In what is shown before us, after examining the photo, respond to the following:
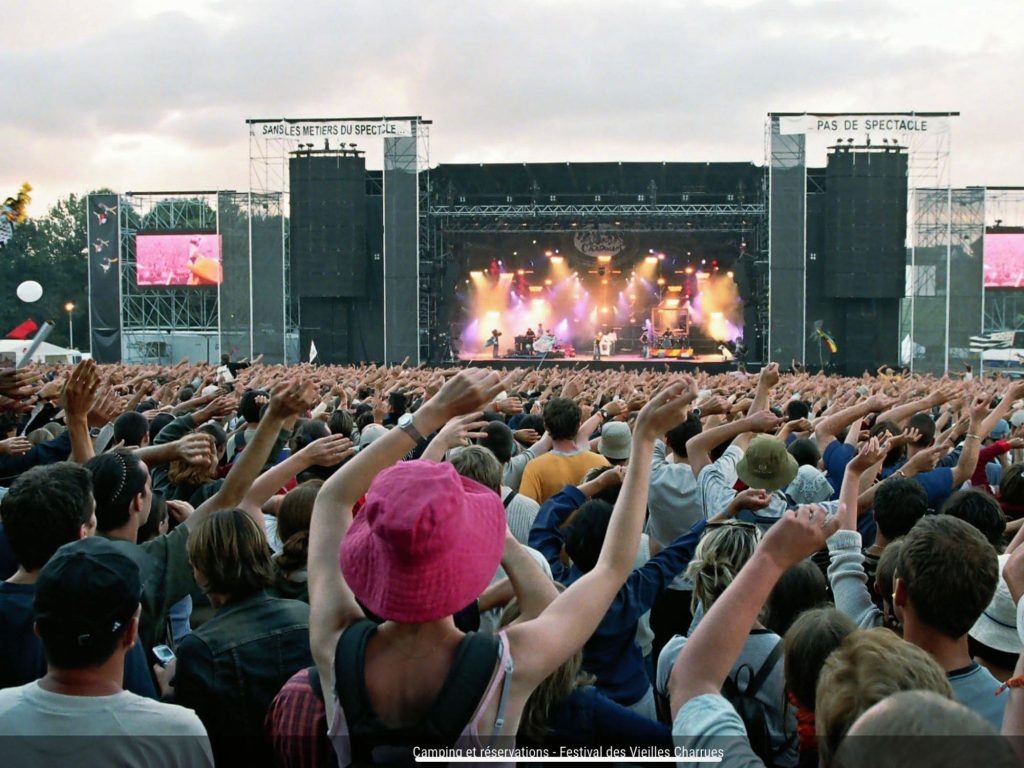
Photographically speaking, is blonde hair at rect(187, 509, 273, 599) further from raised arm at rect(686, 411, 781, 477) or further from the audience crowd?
raised arm at rect(686, 411, 781, 477)

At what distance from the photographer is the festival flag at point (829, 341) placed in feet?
89.4

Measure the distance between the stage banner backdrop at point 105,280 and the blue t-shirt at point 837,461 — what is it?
32.7m

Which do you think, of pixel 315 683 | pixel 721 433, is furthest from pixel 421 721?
pixel 721 433

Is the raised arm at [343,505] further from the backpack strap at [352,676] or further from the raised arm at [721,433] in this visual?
the raised arm at [721,433]

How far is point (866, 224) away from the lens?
26.7 m

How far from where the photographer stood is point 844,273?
27.0 m

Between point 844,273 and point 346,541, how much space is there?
27512mm

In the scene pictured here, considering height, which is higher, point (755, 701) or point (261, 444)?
point (261, 444)

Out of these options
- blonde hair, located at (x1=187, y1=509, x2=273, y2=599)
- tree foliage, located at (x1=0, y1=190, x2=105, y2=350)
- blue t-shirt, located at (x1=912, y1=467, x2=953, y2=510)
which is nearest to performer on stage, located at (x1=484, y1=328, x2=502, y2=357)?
blue t-shirt, located at (x1=912, y1=467, x2=953, y2=510)

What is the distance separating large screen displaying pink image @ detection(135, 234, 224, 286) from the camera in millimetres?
33500

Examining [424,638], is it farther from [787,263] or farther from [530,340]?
[530,340]

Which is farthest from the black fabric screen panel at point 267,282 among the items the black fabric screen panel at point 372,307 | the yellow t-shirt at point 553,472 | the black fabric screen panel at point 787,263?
the yellow t-shirt at point 553,472

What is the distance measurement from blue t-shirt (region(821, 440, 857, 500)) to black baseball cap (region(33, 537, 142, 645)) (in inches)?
179

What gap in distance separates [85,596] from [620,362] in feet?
91.2
